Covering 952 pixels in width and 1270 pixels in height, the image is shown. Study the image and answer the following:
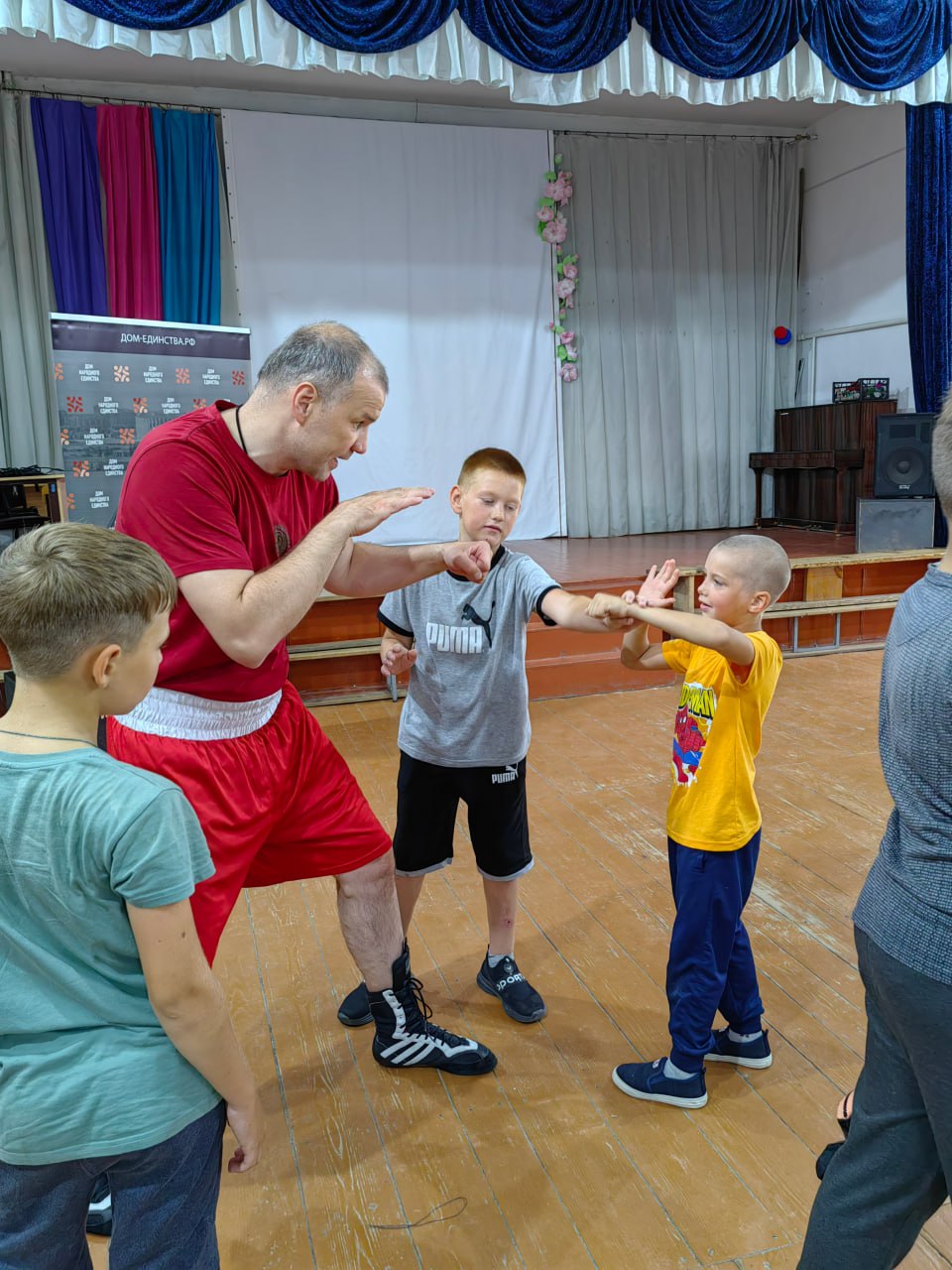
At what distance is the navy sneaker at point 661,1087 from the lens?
192 centimetres

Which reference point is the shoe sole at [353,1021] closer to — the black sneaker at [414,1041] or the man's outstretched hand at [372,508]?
the black sneaker at [414,1041]

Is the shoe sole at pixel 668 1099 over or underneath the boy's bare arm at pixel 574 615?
underneath

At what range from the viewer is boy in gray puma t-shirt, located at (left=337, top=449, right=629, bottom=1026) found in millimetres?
2152

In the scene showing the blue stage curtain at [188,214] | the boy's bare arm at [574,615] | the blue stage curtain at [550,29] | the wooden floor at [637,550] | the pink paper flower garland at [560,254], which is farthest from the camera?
the pink paper flower garland at [560,254]

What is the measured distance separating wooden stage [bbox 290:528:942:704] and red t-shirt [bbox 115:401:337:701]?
3.38 m

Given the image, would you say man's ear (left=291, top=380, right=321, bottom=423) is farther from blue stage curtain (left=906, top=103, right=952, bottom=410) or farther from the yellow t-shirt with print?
blue stage curtain (left=906, top=103, right=952, bottom=410)

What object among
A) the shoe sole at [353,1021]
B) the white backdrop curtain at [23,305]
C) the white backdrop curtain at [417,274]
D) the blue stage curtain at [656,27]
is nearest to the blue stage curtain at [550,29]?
the blue stage curtain at [656,27]

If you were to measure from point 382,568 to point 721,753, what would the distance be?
797mm

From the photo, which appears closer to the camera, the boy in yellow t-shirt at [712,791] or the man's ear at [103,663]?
the man's ear at [103,663]

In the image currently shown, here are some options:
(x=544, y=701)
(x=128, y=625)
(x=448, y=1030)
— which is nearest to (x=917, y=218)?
(x=544, y=701)

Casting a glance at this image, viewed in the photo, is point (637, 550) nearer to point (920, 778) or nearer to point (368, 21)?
point (368, 21)

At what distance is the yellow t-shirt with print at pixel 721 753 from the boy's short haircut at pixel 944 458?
31.1 inches

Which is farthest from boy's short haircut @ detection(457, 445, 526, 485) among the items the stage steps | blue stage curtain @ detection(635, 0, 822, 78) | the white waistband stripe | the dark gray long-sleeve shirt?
blue stage curtain @ detection(635, 0, 822, 78)

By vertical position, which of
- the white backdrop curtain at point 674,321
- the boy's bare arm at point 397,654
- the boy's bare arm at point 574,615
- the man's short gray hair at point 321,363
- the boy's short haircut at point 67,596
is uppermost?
the white backdrop curtain at point 674,321
